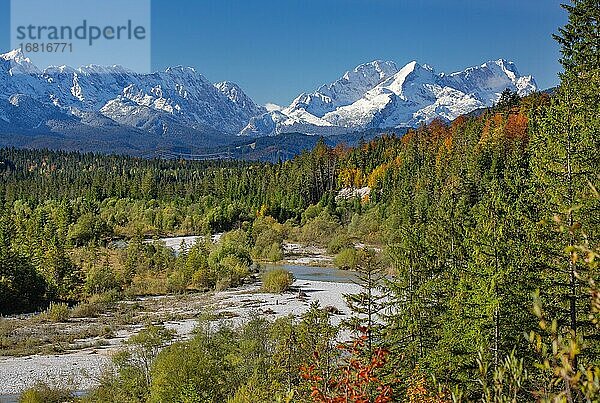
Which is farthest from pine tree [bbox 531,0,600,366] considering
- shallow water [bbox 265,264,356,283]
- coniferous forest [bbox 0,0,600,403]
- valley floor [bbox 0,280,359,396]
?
shallow water [bbox 265,264,356,283]

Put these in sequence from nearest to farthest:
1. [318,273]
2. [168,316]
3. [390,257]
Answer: [390,257], [168,316], [318,273]

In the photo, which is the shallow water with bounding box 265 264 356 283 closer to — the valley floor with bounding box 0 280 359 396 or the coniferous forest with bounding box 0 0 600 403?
the coniferous forest with bounding box 0 0 600 403

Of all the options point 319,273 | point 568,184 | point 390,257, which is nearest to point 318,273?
point 319,273

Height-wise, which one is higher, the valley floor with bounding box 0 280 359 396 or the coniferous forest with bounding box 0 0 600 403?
the coniferous forest with bounding box 0 0 600 403

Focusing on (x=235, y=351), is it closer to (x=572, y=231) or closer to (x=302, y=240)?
(x=572, y=231)

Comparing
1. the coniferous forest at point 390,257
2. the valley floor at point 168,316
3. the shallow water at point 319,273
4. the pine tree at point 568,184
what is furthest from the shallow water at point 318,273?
the pine tree at point 568,184

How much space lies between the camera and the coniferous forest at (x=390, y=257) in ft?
46.9

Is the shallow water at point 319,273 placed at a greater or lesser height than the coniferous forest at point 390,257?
lesser

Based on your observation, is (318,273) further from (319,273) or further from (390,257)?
(390,257)

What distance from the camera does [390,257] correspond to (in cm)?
4238

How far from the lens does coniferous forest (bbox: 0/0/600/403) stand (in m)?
14.3

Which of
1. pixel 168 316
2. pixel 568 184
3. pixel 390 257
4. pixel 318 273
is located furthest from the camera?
pixel 318 273

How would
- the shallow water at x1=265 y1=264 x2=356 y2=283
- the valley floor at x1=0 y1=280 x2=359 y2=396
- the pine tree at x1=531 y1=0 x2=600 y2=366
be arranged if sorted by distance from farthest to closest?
the shallow water at x1=265 y1=264 x2=356 y2=283
the valley floor at x1=0 y1=280 x2=359 y2=396
the pine tree at x1=531 y1=0 x2=600 y2=366

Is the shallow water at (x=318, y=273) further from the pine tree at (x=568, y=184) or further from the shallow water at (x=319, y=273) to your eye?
the pine tree at (x=568, y=184)
